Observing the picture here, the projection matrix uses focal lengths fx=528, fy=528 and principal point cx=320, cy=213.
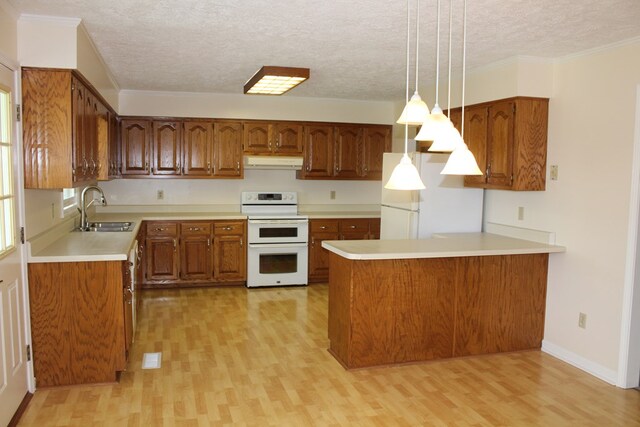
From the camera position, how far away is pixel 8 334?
3012 mm

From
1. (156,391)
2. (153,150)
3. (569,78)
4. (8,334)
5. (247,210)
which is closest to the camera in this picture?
(8,334)

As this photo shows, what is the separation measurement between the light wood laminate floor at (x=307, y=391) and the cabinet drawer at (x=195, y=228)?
1697mm

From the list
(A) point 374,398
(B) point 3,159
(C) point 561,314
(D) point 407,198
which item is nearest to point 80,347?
(B) point 3,159

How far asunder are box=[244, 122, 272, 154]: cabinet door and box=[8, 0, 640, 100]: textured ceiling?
1.50 m

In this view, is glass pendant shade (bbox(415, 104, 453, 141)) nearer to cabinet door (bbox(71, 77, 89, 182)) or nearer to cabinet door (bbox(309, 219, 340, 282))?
cabinet door (bbox(71, 77, 89, 182))

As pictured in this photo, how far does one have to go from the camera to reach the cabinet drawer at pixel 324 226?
6.72 meters

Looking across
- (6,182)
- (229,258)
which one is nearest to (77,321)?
(6,182)

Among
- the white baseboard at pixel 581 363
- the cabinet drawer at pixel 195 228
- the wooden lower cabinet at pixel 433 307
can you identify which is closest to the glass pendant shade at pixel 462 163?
the wooden lower cabinet at pixel 433 307

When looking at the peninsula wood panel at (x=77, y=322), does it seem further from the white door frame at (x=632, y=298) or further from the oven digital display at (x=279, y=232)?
the white door frame at (x=632, y=298)

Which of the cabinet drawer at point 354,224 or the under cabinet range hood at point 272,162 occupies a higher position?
the under cabinet range hood at point 272,162

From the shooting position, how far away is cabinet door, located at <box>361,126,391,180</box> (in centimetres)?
711

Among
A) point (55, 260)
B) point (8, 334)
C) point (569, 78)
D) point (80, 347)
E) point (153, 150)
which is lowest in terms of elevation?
point (80, 347)

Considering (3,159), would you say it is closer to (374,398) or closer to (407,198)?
(374,398)

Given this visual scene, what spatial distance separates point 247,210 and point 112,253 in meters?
3.32
